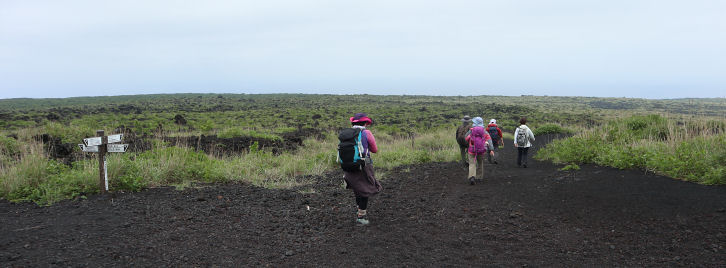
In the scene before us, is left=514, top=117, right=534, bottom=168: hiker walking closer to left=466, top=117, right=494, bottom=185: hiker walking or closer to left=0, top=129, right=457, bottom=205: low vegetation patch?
left=466, top=117, right=494, bottom=185: hiker walking

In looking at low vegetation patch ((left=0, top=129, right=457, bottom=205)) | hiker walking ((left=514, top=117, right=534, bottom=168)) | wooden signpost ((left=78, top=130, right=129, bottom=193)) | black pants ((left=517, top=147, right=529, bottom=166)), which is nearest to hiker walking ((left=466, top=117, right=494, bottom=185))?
hiker walking ((left=514, top=117, right=534, bottom=168))

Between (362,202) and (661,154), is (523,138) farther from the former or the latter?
(362,202)

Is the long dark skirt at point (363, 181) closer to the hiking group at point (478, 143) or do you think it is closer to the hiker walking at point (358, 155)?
the hiker walking at point (358, 155)

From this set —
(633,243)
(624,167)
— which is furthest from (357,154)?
(624,167)

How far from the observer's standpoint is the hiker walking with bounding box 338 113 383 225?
574 centimetres

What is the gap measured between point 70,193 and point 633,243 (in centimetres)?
875

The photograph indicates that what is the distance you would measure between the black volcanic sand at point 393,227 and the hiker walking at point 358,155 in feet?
2.01

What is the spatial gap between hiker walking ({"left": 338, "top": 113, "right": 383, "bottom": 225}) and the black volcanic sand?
0.61 m

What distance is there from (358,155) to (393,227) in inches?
47.8

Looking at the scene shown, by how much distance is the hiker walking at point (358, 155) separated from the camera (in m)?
5.74

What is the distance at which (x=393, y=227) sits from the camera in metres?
6.11

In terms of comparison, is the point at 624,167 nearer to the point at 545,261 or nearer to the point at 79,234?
the point at 545,261

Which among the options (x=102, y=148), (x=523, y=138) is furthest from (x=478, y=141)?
(x=102, y=148)

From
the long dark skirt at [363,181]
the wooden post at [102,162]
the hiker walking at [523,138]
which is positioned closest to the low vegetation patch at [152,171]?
the wooden post at [102,162]
